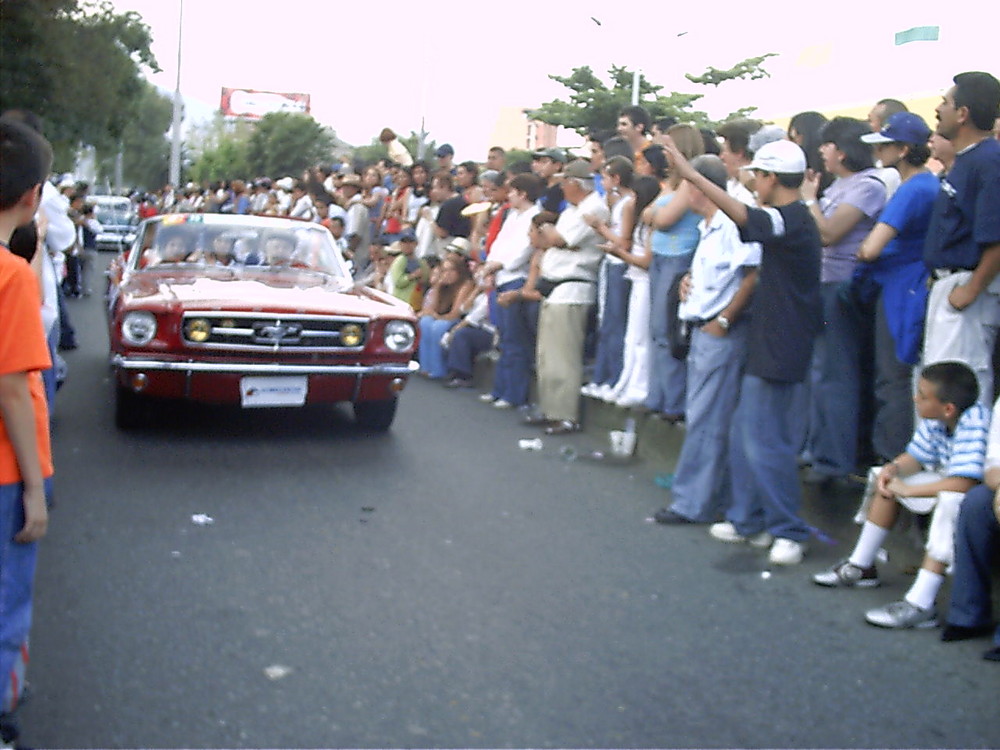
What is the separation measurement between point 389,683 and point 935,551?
2.43 meters

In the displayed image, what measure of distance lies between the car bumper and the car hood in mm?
368

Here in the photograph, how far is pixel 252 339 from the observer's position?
26.0 feet

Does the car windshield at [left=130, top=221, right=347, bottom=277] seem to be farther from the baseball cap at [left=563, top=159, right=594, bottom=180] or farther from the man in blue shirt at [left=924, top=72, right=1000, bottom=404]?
the man in blue shirt at [left=924, top=72, right=1000, bottom=404]

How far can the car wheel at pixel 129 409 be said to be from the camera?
26.6 ft

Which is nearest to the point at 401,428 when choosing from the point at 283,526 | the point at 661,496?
the point at 661,496

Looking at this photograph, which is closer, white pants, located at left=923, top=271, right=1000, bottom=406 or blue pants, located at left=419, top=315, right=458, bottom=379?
white pants, located at left=923, top=271, right=1000, bottom=406

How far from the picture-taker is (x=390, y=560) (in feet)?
18.5

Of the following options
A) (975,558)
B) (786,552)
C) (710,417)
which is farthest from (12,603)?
(710,417)

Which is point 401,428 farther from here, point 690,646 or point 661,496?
point 690,646

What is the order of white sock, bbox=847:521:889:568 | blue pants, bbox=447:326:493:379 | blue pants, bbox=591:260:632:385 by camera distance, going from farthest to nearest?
blue pants, bbox=447:326:493:379, blue pants, bbox=591:260:632:385, white sock, bbox=847:521:889:568

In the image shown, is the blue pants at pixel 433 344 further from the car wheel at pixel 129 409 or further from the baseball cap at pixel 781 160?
the baseball cap at pixel 781 160

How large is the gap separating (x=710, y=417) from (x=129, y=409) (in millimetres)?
4019

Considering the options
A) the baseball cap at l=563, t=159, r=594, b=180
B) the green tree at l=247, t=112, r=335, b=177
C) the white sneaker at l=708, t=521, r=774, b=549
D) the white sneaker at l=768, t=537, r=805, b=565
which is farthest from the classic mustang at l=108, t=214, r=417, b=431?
the green tree at l=247, t=112, r=335, b=177

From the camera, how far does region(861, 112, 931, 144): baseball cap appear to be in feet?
20.8
